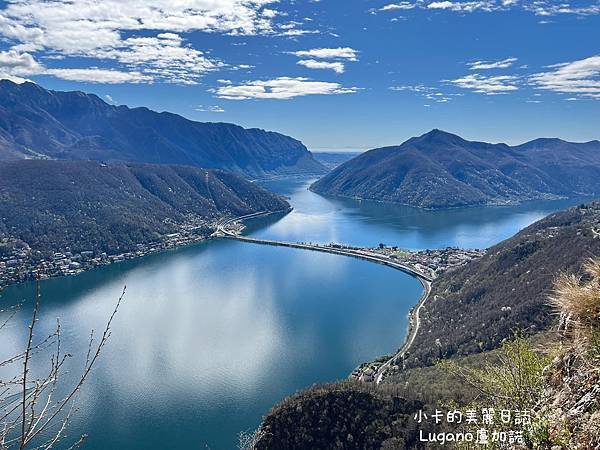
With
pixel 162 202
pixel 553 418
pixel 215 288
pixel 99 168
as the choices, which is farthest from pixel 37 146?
pixel 553 418

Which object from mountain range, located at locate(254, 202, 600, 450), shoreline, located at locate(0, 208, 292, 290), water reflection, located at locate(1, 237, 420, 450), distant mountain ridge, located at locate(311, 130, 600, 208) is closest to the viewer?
mountain range, located at locate(254, 202, 600, 450)

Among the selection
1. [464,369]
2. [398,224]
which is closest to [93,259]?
[398,224]

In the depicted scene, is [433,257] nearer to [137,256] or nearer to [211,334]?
[211,334]

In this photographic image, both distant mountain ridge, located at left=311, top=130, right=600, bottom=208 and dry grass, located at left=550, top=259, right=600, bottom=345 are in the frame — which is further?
distant mountain ridge, located at left=311, top=130, right=600, bottom=208

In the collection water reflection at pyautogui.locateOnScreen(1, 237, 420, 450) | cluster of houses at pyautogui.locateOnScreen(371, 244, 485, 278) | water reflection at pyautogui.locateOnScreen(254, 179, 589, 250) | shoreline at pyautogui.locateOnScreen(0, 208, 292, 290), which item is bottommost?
water reflection at pyautogui.locateOnScreen(1, 237, 420, 450)

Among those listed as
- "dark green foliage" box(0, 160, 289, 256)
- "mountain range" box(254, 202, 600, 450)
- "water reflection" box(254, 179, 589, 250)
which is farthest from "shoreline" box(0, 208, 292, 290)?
"mountain range" box(254, 202, 600, 450)

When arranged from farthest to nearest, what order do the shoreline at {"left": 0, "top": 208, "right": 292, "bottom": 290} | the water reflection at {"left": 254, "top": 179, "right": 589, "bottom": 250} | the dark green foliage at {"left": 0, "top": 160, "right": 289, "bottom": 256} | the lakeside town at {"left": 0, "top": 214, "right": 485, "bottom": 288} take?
the water reflection at {"left": 254, "top": 179, "right": 589, "bottom": 250} → the dark green foliage at {"left": 0, "top": 160, "right": 289, "bottom": 256} → the lakeside town at {"left": 0, "top": 214, "right": 485, "bottom": 288} → the shoreline at {"left": 0, "top": 208, "right": 292, "bottom": 290}

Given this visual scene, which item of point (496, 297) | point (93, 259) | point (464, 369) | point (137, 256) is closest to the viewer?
point (464, 369)

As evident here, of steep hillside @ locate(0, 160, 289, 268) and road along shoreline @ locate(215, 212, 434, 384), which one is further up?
steep hillside @ locate(0, 160, 289, 268)

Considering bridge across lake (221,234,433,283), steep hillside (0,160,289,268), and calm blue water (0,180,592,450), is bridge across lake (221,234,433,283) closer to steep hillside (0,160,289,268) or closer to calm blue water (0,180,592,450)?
calm blue water (0,180,592,450)
